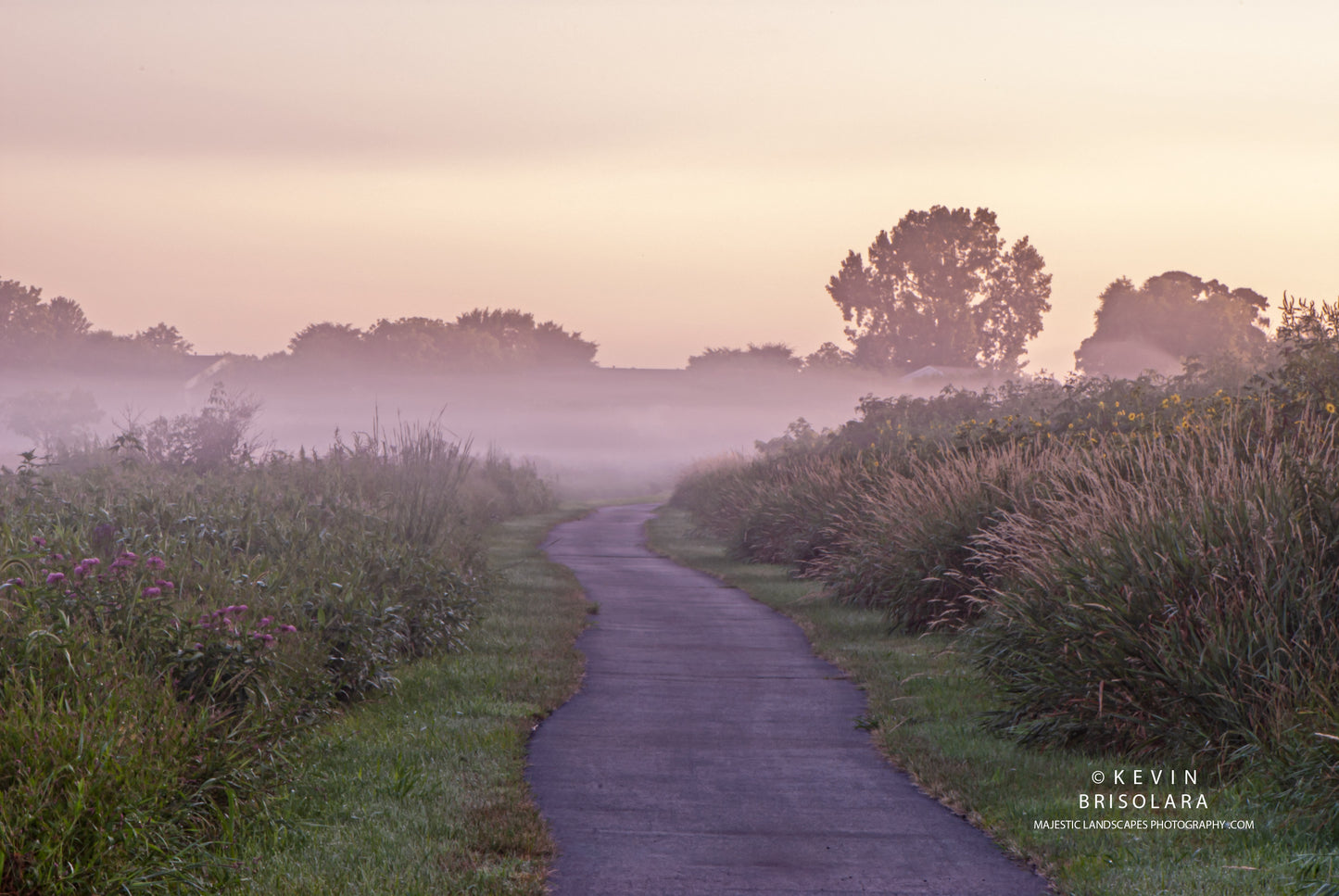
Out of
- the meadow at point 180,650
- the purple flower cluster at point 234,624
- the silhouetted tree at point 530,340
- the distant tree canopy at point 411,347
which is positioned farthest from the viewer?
the silhouetted tree at point 530,340

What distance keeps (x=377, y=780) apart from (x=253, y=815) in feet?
3.33

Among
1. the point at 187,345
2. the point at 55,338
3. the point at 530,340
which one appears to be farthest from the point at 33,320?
the point at 530,340

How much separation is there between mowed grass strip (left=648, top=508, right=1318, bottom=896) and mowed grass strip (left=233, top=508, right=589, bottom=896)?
240 centimetres

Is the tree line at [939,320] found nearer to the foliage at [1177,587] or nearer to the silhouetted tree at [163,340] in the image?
the silhouetted tree at [163,340]

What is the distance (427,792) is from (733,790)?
173 cm

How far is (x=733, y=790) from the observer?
689 centimetres

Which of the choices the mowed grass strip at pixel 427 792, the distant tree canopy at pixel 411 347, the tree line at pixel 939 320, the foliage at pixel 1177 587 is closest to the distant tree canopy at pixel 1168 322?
the tree line at pixel 939 320

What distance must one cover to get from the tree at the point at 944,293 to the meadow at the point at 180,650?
68.6 metres

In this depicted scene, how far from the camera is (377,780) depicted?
687 cm

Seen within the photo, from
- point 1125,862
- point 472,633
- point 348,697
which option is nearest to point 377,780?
point 348,697

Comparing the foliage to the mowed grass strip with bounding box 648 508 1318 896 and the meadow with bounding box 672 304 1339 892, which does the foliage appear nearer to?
the meadow with bounding box 672 304 1339 892

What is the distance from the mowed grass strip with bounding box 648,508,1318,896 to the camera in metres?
5.22

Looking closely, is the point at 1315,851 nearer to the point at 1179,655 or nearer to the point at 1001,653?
the point at 1179,655

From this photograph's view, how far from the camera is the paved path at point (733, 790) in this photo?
5434 millimetres
